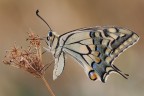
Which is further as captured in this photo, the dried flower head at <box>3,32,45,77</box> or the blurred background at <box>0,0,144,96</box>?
the blurred background at <box>0,0,144,96</box>

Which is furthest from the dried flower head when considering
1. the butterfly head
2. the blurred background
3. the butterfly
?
the blurred background

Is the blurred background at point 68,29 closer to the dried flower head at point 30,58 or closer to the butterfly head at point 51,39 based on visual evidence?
the butterfly head at point 51,39

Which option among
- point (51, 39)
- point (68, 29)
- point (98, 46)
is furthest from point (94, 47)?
point (68, 29)

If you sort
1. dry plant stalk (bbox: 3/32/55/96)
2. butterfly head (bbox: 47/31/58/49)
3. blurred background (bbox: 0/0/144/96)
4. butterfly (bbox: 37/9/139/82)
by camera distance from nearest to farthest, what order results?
1. dry plant stalk (bbox: 3/32/55/96)
2. butterfly (bbox: 37/9/139/82)
3. butterfly head (bbox: 47/31/58/49)
4. blurred background (bbox: 0/0/144/96)

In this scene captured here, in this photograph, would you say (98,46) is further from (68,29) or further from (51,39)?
(68,29)

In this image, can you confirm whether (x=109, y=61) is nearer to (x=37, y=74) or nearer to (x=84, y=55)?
(x=84, y=55)

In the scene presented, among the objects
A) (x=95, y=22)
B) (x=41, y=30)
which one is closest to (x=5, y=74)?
(x=41, y=30)

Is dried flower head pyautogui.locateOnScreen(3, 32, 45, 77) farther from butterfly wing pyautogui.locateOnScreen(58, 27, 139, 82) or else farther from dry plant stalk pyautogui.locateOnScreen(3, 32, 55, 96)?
butterfly wing pyautogui.locateOnScreen(58, 27, 139, 82)

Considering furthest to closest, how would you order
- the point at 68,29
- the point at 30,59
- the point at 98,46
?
the point at 68,29
the point at 98,46
the point at 30,59
